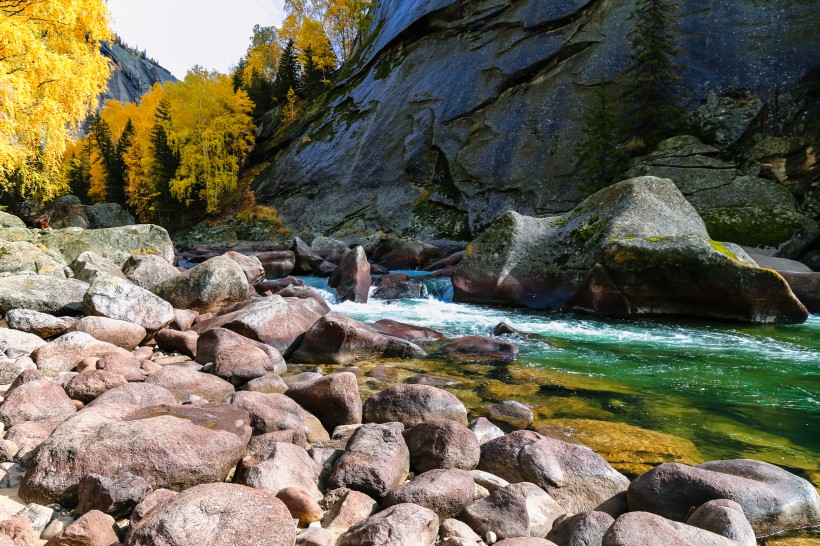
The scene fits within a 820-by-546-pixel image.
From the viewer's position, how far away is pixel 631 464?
4.07 meters

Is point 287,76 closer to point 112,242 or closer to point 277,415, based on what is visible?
point 112,242

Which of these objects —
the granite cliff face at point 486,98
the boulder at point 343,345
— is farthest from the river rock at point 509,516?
the granite cliff face at point 486,98

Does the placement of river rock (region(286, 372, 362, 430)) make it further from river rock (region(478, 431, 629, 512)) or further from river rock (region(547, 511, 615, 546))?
river rock (region(547, 511, 615, 546))

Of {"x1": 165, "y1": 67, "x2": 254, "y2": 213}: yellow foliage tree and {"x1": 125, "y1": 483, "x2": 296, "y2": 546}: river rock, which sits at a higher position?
{"x1": 165, "y1": 67, "x2": 254, "y2": 213}: yellow foliage tree

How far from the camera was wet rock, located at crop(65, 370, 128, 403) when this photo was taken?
4.50m

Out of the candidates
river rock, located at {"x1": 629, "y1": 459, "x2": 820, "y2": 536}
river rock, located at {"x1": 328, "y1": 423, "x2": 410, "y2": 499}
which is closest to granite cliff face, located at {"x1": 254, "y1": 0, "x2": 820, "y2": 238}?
river rock, located at {"x1": 629, "y1": 459, "x2": 820, "y2": 536}

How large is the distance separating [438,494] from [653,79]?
22.8 m

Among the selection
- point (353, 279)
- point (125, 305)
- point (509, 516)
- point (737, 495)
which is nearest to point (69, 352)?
point (125, 305)

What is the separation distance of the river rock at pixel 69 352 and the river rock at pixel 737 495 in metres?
5.21

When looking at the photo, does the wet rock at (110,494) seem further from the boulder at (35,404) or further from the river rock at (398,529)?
the boulder at (35,404)

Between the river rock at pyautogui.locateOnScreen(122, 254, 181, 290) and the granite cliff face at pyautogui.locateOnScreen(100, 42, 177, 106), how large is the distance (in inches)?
6051

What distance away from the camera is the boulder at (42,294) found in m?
7.68

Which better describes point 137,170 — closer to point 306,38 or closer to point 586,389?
point 306,38

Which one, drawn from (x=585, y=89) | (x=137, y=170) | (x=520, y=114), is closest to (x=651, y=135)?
(x=585, y=89)
